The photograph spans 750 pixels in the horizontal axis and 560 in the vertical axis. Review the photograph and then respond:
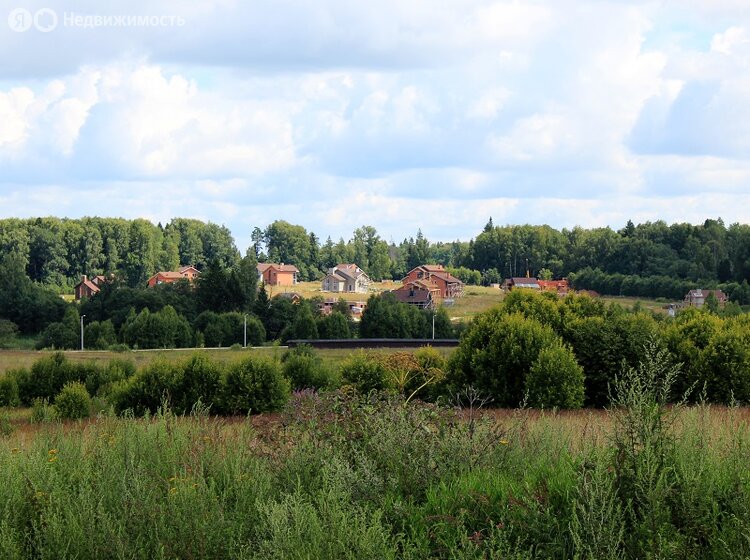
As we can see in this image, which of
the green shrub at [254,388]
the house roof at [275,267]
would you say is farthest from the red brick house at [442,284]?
the green shrub at [254,388]

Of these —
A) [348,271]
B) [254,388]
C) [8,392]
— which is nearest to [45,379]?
[8,392]

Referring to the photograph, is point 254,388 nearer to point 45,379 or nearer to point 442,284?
point 45,379

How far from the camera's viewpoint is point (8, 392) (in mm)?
26250

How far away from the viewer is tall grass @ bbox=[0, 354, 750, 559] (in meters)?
5.48

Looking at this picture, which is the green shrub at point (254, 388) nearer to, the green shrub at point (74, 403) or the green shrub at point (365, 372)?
the green shrub at point (365, 372)

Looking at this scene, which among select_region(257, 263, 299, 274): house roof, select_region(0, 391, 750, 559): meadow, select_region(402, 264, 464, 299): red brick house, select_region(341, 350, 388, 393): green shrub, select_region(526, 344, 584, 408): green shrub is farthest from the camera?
select_region(257, 263, 299, 274): house roof

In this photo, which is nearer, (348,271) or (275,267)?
(275,267)

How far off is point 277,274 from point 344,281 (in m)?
9.39

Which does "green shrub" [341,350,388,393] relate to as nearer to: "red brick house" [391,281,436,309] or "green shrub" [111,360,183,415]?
"green shrub" [111,360,183,415]

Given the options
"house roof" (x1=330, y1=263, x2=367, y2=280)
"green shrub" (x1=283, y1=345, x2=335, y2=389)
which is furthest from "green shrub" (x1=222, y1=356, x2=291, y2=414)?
"house roof" (x1=330, y1=263, x2=367, y2=280)

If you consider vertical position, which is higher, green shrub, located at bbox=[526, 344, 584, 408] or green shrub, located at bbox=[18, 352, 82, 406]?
green shrub, located at bbox=[526, 344, 584, 408]

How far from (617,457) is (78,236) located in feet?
377

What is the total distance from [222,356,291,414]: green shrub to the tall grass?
429 inches

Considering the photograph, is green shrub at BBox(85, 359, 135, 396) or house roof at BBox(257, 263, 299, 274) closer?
green shrub at BBox(85, 359, 135, 396)
